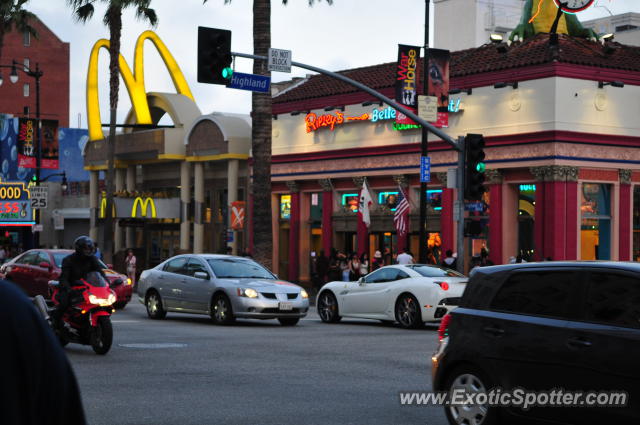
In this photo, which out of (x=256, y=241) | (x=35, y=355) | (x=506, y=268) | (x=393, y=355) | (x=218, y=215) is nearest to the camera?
(x=35, y=355)

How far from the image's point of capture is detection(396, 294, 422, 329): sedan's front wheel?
2256 centimetres

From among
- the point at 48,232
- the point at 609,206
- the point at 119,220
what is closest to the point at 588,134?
the point at 609,206

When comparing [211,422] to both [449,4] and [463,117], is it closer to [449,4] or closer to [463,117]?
[463,117]

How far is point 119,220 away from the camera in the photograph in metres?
53.0

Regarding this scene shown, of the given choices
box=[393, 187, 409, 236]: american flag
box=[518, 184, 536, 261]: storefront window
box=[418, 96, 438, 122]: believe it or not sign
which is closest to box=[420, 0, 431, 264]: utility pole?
box=[418, 96, 438, 122]: believe it or not sign

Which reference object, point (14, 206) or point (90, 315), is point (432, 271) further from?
point (14, 206)

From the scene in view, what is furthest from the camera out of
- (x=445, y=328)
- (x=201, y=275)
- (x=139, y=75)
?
(x=139, y=75)

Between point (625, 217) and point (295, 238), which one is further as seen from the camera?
point (295, 238)

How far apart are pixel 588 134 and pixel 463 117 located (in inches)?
189

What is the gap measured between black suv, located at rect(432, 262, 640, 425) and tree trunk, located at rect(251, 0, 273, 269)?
21325 millimetres

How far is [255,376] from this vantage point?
1365 cm

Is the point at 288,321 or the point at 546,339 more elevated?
the point at 546,339

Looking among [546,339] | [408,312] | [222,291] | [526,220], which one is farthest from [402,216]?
[546,339]

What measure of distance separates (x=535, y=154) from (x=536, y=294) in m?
27.6
